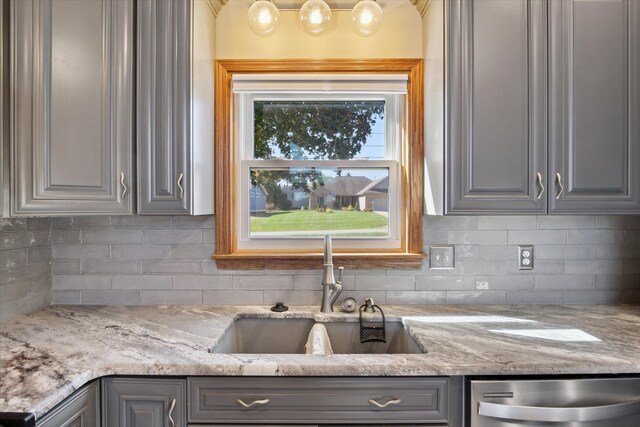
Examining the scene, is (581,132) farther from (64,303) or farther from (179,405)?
(64,303)

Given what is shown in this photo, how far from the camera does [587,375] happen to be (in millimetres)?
1271

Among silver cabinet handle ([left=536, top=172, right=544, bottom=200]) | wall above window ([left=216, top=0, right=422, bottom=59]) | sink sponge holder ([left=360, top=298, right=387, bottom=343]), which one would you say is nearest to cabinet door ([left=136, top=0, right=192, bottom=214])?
wall above window ([left=216, top=0, right=422, bottom=59])

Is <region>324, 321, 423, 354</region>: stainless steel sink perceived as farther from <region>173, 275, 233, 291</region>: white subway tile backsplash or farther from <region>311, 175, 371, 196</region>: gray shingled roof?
<region>311, 175, 371, 196</region>: gray shingled roof

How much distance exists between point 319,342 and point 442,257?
0.80 m

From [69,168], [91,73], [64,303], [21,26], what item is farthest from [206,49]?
[64,303]

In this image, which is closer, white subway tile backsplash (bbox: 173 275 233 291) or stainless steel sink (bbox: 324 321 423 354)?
stainless steel sink (bbox: 324 321 423 354)

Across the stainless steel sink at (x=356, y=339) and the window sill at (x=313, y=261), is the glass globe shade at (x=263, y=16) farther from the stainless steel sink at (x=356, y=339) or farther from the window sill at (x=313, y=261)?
the stainless steel sink at (x=356, y=339)

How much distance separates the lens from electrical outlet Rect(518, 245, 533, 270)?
6.41 ft

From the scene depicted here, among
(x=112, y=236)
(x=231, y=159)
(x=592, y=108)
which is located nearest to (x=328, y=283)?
(x=231, y=159)

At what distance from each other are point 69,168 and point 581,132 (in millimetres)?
2066

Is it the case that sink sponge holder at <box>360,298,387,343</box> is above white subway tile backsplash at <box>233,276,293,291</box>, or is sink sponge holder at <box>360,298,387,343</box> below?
below

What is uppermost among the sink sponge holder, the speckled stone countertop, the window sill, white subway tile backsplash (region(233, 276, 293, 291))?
the window sill

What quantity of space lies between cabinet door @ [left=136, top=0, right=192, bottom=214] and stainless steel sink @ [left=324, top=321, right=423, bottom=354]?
0.89 metres

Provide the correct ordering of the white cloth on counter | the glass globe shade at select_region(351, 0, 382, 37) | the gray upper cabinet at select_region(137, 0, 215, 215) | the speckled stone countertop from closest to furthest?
the speckled stone countertop, the white cloth on counter, the gray upper cabinet at select_region(137, 0, 215, 215), the glass globe shade at select_region(351, 0, 382, 37)
